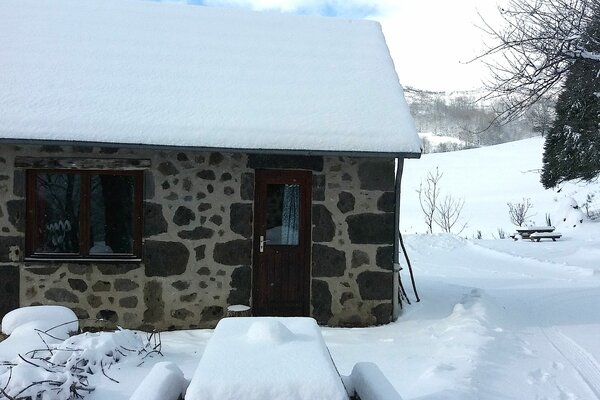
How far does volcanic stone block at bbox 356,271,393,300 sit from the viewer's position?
22.9ft

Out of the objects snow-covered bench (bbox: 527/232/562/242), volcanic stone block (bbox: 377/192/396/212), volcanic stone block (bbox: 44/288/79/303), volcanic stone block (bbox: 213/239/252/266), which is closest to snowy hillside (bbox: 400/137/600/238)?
snow-covered bench (bbox: 527/232/562/242)

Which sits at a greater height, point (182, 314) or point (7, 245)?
point (7, 245)

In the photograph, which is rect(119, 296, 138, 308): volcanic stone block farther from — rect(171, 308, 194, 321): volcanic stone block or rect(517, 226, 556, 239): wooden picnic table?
rect(517, 226, 556, 239): wooden picnic table

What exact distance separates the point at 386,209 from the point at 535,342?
7.74 feet

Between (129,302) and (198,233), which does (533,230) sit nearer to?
(198,233)

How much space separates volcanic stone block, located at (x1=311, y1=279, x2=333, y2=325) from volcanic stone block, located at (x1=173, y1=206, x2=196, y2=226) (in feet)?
5.90

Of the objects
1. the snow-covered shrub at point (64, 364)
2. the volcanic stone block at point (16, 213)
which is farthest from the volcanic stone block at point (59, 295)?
the snow-covered shrub at point (64, 364)

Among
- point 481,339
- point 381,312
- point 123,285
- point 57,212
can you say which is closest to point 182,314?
point 123,285

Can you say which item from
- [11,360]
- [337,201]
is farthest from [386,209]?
[11,360]

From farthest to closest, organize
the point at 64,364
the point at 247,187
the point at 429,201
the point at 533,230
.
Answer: the point at 429,201, the point at 533,230, the point at 247,187, the point at 64,364

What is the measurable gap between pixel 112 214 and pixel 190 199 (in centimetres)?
104

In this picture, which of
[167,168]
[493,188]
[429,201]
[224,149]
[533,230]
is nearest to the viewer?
[224,149]

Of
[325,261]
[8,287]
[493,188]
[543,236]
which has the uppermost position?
[493,188]

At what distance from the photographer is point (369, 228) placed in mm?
7012
